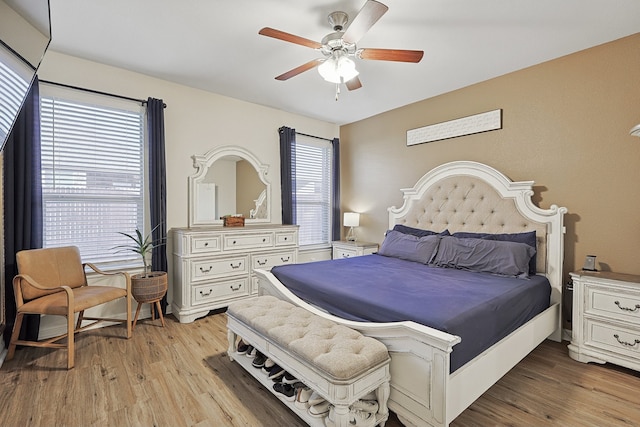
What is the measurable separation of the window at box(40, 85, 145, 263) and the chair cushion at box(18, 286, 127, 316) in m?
0.55

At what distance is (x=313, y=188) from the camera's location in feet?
16.3

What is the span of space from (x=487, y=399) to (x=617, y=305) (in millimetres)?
1311

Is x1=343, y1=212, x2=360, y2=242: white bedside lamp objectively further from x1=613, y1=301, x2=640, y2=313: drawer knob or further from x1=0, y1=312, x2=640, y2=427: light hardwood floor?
x1=613, y1=301, x2=640, y2=313: drawer knob

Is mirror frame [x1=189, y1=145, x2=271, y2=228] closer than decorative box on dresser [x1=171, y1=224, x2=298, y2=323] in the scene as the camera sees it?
No

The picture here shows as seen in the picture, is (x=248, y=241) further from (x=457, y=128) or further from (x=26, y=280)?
(x=457, y=128)

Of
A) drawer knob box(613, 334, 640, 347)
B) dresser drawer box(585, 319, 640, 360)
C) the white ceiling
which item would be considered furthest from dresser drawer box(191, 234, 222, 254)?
drawer knob box(613, 334, 640, 347)

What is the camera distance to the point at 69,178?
2.95 m

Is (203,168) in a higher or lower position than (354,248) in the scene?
higher

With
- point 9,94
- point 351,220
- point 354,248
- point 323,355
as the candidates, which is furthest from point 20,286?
point 351,220

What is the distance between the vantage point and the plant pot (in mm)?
3004

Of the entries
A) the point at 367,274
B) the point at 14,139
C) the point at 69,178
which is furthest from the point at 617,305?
the point at 14,139

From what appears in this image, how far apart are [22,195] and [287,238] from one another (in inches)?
105

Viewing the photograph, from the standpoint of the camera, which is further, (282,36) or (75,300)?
(75,300)

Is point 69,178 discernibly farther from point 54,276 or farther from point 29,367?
point 29,367
